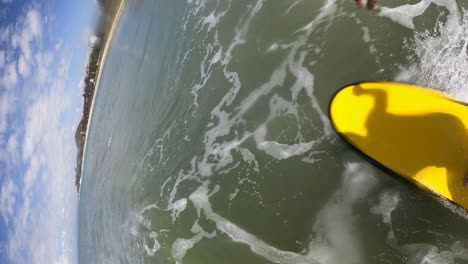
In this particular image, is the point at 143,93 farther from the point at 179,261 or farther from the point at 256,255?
the point at 256,255

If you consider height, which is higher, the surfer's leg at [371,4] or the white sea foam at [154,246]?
the surfer's leg at [371,4]

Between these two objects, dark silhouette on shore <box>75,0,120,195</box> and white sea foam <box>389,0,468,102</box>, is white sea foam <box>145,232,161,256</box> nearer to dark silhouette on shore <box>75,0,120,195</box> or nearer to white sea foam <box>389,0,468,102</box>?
dark silhouette on shore <box>75,0,120,195</box>

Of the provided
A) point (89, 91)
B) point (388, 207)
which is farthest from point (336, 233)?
point (89, 91)

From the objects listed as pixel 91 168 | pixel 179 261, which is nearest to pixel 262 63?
pixel 179 261

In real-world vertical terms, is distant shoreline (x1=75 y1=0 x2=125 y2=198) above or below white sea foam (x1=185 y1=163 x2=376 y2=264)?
above

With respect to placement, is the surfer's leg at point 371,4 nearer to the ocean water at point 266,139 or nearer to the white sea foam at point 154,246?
the ocean water at point 266,139

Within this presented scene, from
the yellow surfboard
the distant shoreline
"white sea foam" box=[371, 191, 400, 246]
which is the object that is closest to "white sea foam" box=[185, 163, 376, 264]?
"white sea foam" box=[371, 191, 400, 246]

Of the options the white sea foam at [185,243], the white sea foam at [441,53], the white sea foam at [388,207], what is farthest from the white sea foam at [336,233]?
the white sea foam at [441,53]
